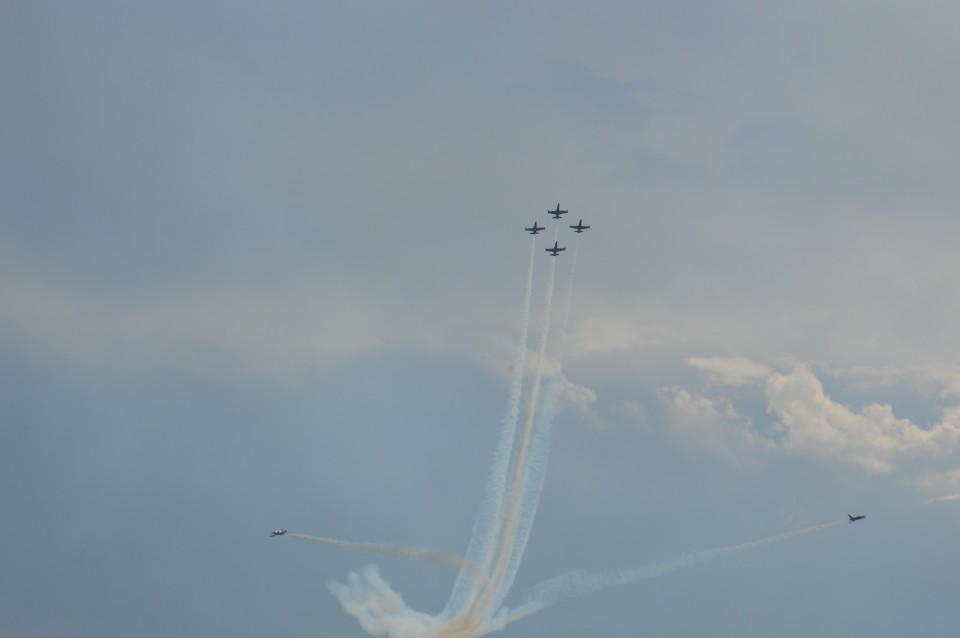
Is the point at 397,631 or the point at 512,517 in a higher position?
the point at 512,517

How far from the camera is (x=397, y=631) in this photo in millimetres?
144750

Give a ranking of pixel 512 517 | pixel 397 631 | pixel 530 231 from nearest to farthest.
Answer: pixel 512 517, pixel 397 631, pixel 530 231

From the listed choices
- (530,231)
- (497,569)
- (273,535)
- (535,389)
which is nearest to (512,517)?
(497,569)

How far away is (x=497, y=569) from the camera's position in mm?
137125

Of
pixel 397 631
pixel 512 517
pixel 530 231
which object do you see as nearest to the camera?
pixel 512 517

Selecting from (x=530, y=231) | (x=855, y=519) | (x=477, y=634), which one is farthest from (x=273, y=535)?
(x=855, y=519)

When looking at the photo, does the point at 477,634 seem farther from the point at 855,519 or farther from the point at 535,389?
the point at 855,519

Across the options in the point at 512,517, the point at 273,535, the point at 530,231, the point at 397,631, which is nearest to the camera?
the point at 512,517

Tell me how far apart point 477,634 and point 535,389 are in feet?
94.6

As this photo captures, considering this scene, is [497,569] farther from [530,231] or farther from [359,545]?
[530,231]

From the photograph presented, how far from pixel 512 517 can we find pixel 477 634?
15403 mm

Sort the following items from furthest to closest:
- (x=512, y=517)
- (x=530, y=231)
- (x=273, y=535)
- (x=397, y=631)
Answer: (x=530, y=231) → (x=273, y=535) → (x=397, y=631) → (x=512, y=517)

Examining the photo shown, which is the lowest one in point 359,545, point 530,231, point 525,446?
point 359,545

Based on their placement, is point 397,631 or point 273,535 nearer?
point 397,631
